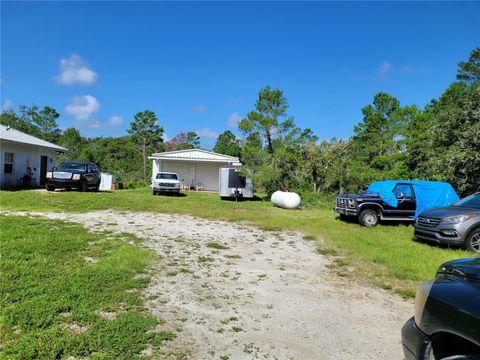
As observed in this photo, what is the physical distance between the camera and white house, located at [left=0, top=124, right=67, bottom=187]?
1967 centimetres

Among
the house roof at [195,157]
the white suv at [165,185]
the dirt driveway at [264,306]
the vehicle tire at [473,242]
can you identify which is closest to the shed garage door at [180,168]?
the house roof at [195,157]

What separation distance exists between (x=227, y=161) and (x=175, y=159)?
453 cm

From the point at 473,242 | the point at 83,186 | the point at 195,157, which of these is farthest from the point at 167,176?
the point at 473,242

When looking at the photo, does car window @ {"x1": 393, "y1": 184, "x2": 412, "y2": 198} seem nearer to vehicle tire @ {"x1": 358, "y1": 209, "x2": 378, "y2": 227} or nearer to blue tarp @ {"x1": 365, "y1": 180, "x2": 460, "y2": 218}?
blue tarp @ {"x1": 365, "y1": 180, "x2": 460, "y2": 218}

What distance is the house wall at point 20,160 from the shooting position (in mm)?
19672

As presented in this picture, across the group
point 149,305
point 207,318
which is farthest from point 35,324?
point 207,318

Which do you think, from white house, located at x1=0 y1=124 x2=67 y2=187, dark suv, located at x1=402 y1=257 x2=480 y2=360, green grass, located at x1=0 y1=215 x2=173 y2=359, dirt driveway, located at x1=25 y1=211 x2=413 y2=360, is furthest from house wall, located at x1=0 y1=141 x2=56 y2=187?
dark suv, located at x1=402 y1=257 x2=480 y2=360

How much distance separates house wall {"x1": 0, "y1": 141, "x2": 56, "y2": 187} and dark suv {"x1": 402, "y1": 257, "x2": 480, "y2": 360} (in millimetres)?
22328

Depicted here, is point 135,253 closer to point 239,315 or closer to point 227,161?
point 239,315

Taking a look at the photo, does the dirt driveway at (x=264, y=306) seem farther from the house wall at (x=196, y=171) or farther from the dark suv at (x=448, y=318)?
the house wall at (x=196, y=171)

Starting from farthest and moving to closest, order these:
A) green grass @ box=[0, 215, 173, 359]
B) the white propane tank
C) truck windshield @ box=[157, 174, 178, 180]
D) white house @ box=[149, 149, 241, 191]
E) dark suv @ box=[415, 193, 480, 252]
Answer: white house @ box=[149, 149, 241, 191]
truck windshield @ box=[157, 174, 178, 180]
the white propane tank
dark suv @ box=[415, 193, 480, 252]
green grass @ box=[0, 215, 173, 359]

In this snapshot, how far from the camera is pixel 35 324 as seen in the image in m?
3.48

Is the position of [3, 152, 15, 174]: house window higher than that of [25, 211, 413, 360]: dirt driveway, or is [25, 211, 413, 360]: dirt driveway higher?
[3, 152, 15, 174]: house window

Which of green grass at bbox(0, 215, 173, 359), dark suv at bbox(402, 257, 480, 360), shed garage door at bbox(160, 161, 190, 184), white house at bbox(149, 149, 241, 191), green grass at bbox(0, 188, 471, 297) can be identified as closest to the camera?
dark suv at bbox(402, 257, 480, 360)
